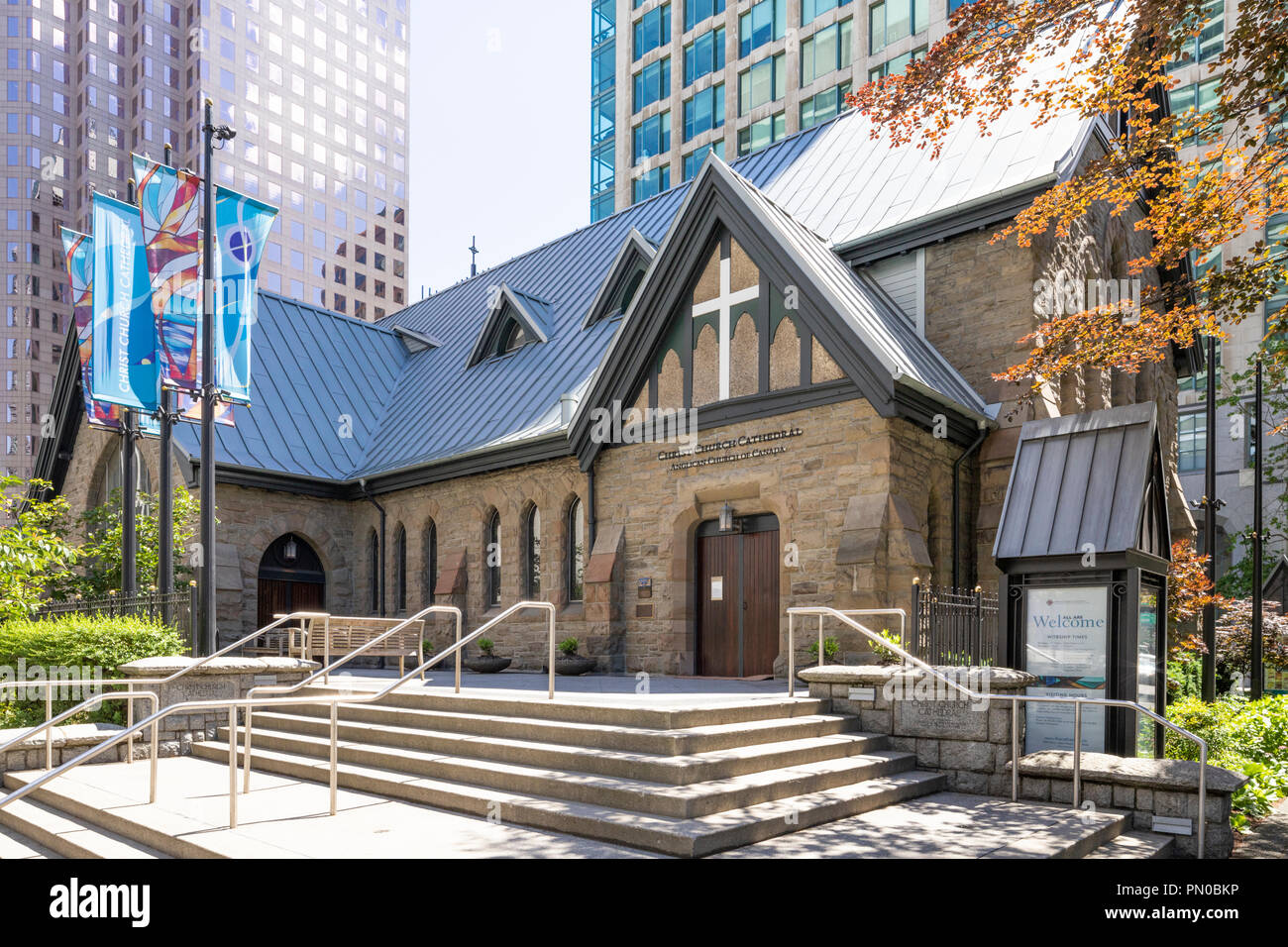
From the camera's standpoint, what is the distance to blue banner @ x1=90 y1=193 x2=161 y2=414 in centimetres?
1595

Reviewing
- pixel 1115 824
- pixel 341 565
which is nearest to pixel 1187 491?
pixel 341 565

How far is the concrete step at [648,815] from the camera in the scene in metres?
6.67

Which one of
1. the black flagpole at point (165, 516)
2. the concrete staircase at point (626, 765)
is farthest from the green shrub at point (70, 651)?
the concrete staircase at point (626, 765)

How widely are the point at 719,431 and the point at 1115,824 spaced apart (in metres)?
9.94

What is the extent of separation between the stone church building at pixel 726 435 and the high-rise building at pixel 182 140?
2380 inches

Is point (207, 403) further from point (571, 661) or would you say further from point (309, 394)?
point (309, 394)

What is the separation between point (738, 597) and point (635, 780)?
30.6 ft

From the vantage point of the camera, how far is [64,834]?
7762 mm

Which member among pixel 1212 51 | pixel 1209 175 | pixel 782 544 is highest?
pixel 1212 51

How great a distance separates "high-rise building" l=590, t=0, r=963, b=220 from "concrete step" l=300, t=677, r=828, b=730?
35.9 m

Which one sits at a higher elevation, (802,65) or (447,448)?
(802,65)

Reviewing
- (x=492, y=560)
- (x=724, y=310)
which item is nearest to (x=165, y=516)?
(x=492, y=560)

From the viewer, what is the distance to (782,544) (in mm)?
15820

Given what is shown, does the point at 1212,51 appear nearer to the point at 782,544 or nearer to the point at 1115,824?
the point at 782,544
